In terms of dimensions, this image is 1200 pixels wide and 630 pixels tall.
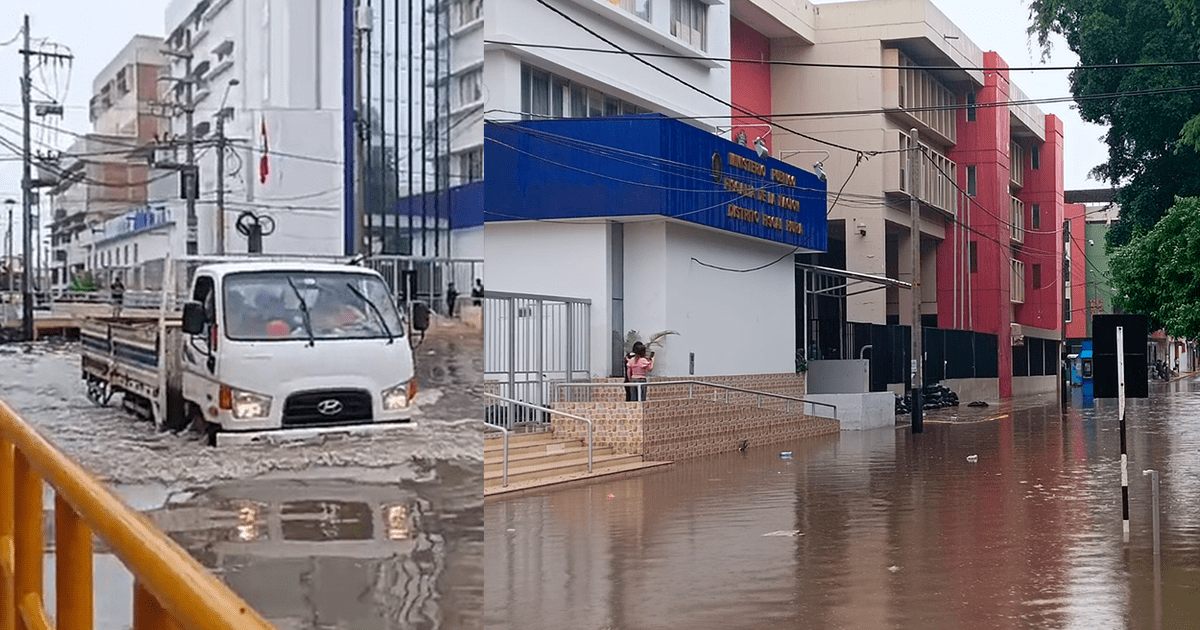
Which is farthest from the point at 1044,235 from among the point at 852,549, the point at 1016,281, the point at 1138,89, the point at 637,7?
the point at 852,549

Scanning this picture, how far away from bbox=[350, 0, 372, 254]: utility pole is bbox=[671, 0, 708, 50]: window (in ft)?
93.0

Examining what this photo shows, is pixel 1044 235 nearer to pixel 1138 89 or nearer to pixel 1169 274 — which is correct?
pixel 1138 89

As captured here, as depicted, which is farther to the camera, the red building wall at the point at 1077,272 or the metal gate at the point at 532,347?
the red building wall at the point at 1077,272

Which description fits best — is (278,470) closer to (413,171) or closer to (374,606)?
(374,606)

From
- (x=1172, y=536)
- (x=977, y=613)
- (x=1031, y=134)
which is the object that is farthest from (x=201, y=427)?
(x=1031, y=134)

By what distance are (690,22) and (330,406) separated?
2955 cm

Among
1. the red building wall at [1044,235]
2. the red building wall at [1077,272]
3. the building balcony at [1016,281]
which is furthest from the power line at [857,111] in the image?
the red building wall at [1077,272]

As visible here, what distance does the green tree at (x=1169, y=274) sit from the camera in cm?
2100

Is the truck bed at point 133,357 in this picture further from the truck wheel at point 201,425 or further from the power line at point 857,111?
the power line at point 857,111

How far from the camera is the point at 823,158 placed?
3812 cm

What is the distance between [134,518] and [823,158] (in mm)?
37683

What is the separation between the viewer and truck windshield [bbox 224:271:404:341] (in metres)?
1.46

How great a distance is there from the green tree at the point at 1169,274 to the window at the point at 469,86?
21.0 m

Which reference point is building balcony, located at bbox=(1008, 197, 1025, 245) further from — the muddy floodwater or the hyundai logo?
the hyundai logo
